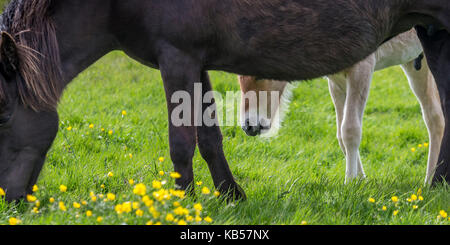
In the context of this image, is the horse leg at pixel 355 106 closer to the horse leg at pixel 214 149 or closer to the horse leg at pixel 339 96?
the horse leg at pixel 339 96

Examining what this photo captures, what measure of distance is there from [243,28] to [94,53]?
103 centimetres

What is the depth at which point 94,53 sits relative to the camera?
12.1 ft

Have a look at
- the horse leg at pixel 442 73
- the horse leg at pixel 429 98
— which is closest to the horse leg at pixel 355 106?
the horse leg at pixel 429 98

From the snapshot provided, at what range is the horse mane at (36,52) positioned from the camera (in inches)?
134

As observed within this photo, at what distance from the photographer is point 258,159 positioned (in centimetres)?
587

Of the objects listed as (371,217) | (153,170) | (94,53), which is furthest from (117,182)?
(371,217)

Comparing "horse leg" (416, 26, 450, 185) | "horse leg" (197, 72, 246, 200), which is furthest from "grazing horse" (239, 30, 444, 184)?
"horse leg" (197, 72, 246, 200)

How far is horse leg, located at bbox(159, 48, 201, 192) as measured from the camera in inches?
139

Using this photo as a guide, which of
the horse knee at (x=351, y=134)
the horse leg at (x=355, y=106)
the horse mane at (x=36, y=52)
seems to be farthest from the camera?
the horse knee at (x=351, y=134)

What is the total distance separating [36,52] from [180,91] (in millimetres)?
949

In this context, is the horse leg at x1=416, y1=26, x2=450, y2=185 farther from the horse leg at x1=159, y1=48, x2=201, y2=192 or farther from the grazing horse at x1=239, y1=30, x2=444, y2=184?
the horse leg at x1=159, y1=48, x2=201, y2=192

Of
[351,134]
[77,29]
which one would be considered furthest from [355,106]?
[77,29]

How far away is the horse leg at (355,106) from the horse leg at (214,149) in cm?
165

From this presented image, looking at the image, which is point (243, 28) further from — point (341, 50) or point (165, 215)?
point (165, 215)
